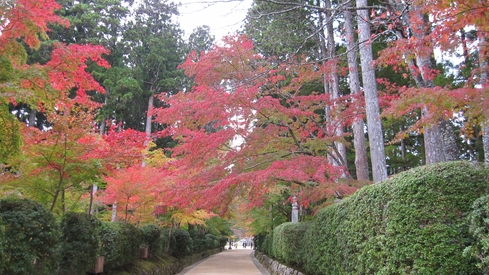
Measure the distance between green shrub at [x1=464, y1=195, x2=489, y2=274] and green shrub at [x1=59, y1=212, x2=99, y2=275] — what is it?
622 centimetres

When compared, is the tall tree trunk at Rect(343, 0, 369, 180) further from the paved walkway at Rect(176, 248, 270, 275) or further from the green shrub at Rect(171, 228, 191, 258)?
the green shrub at Rect(171, 228, 191, 258)

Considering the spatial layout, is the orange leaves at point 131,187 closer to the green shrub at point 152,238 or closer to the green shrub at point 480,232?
the green shrub at point 152,238

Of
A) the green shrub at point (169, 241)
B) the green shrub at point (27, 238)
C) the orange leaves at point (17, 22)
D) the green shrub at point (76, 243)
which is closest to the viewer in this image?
the green shrub at point (27, 238)

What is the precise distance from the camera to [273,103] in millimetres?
7750

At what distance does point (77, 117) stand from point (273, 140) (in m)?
4.63

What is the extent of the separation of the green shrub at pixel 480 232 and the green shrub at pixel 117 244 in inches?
294

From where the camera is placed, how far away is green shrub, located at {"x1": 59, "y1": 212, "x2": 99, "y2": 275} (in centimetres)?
645

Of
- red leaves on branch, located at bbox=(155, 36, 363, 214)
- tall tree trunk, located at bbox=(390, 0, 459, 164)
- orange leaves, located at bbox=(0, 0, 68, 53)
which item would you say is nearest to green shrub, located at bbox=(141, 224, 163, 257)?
red leaves on branch, located at bbox=(155, 36, 363, 214)

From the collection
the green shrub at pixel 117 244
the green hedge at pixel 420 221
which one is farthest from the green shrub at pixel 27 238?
the green hedge at pixel 420 221

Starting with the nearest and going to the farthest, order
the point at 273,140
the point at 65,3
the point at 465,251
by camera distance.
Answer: the point at 465,251
the point at 273,140
the point at 65,3

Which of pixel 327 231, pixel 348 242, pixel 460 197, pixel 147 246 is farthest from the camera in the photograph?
pixel 147 246

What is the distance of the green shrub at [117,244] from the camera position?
8398 mm

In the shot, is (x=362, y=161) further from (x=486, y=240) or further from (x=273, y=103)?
(x=486, y=240)

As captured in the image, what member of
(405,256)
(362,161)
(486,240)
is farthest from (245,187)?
(486,240)
